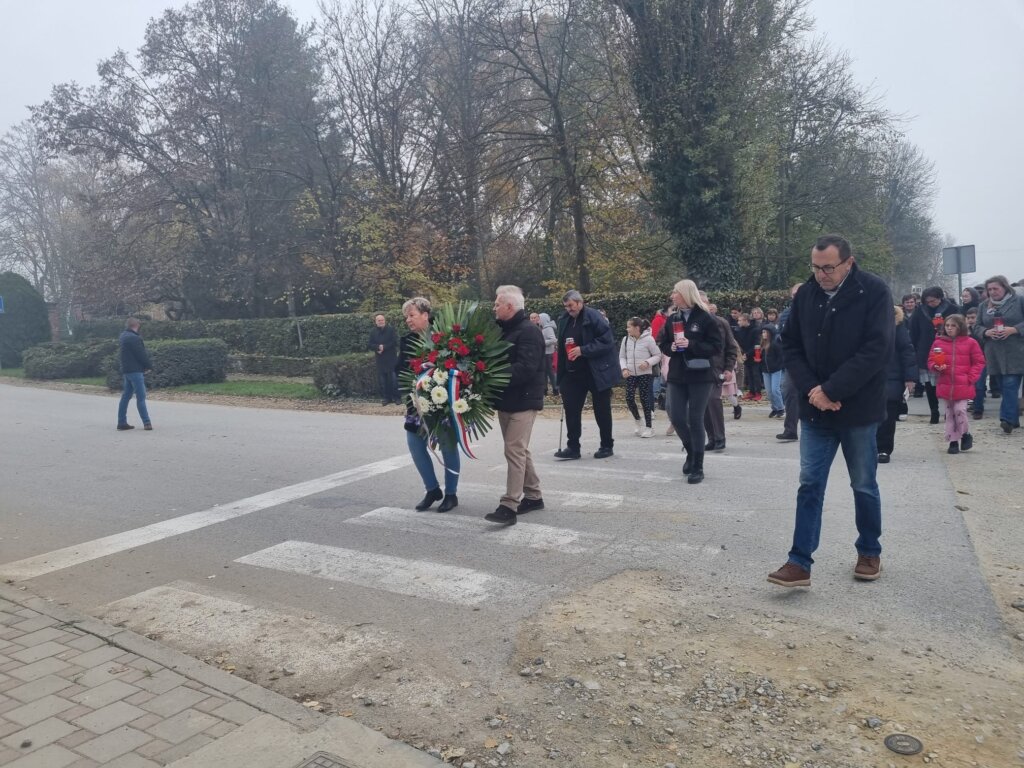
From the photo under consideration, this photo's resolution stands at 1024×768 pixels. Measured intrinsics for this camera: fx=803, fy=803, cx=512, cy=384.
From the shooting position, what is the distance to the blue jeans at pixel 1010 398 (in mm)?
10039

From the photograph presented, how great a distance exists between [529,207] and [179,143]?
13302 mm

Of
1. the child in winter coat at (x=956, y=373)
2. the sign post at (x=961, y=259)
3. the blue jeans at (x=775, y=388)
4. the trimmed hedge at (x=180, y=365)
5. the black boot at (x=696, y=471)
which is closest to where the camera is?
the black boot at (x=696, y=471)

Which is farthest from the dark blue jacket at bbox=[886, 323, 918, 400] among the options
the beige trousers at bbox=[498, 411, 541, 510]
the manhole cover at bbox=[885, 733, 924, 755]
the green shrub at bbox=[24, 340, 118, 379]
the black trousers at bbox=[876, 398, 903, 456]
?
the green shrub at bbox=[24, 340, 118, 379]

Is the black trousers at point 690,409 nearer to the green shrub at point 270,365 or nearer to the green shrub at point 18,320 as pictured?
the green shrub at point 270,365

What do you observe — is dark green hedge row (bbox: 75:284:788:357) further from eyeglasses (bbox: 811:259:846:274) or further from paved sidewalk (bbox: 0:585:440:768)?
paved sidewalk (bbox: 0:585:440:768)

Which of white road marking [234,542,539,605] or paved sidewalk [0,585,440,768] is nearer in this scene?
paved sidewalk [0,585,440,768]

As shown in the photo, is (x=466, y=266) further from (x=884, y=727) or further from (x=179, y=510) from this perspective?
(x=884, y=727)

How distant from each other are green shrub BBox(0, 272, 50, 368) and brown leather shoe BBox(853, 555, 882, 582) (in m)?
39.2

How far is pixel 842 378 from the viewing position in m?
4.59

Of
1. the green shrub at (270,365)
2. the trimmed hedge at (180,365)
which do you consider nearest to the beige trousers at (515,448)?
the trimmed hedge at (180,365)

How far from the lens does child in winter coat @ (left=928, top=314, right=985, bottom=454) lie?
902 centimetres

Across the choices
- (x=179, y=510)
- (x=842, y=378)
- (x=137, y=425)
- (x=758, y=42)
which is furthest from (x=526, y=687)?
(x=758, y=42)

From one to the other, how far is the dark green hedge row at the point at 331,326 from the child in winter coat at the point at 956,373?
9094 mm

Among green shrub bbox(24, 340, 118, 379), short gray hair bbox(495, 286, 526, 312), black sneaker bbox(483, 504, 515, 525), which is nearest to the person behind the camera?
black sneaker bbox(483, 504, 515, 525)
